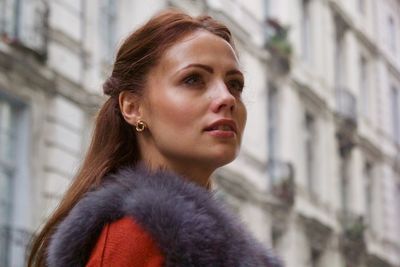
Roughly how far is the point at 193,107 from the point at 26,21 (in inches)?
434

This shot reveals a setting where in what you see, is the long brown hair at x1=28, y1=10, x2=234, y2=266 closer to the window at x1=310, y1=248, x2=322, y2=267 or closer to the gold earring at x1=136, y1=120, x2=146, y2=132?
the gold earring at x1=136, y1=120, x2=146, y2=132

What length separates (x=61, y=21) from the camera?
540 inches

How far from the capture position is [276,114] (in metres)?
22.5

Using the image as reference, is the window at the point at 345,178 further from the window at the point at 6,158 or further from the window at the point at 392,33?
the window at the point at 6,158

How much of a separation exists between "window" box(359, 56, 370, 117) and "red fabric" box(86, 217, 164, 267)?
1103 inches

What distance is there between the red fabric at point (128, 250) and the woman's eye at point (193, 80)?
35cm

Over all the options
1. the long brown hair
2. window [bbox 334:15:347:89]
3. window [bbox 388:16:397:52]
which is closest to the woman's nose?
the long brown hair

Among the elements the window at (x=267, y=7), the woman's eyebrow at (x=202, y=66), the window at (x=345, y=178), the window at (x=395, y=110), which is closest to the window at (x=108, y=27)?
the window at (x=267, y=7)

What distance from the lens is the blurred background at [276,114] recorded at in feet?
42.5

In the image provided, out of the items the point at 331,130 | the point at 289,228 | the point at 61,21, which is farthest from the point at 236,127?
the point at 331,130

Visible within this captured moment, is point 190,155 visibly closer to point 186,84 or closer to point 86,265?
point 186,84

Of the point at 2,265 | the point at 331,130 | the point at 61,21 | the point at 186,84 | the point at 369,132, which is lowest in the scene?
the point at 369,132

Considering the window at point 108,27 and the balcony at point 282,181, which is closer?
the window at point 108,27

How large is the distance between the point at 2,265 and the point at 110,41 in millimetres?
4271
